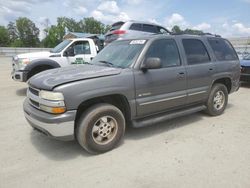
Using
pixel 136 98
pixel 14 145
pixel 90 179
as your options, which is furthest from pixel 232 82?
pixel 14 145

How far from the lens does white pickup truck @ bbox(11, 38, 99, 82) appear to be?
24.5 ft

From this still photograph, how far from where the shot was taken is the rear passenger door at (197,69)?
486 centimetres

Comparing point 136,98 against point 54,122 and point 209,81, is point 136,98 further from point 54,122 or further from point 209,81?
point 209,81

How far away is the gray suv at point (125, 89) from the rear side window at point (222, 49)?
0.04 metres

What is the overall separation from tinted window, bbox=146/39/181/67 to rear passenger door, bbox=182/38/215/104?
0.95 ft

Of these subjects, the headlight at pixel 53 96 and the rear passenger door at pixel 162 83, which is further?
the rear passenger door at pixel 162 83

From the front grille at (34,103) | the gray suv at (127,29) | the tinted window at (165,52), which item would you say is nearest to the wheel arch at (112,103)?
the front grille at (34,103)

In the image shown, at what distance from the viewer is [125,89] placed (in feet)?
12.7

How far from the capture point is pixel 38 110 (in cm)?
364

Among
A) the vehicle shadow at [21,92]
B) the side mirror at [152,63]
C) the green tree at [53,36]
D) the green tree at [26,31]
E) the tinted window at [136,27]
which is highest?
the green tree at [26,31]

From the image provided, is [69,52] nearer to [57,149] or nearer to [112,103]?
[112,103]

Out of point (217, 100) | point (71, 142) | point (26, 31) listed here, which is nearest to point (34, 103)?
point (71, 142)

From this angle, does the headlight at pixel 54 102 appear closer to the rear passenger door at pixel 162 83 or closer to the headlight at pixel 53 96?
the headlight at pixel 53 96

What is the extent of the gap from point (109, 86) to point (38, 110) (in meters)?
1.17
